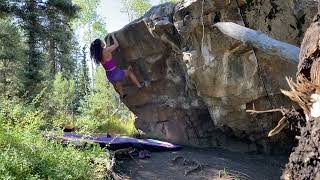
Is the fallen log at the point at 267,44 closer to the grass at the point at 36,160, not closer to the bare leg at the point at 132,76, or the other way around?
the grass at the point at 36,160

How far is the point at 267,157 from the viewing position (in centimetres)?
871

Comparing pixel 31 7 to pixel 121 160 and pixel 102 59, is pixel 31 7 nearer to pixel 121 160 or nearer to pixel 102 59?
pixel 102 59

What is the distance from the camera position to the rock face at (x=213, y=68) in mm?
8266

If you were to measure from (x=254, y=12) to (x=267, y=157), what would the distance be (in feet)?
10.9

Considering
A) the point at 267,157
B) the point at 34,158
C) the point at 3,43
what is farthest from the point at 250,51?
the point at 3,43

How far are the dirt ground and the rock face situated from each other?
0.79 m

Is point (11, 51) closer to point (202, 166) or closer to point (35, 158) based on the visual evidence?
point (202, 166)

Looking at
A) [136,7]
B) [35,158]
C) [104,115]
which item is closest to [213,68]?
[35,158]

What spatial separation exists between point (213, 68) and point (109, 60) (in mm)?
3330

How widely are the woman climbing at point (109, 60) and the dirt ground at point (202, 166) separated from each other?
2922 mm

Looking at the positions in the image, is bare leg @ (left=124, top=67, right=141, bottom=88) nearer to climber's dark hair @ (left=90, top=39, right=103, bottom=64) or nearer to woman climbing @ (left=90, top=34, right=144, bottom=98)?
woman climbing @ (left=90, top=34, right=144, bottom=98)

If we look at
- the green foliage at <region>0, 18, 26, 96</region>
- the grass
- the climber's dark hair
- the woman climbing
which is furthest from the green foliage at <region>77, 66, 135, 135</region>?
the green foliage at <region>0, 18, 26, 96</region>

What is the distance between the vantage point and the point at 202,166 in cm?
757

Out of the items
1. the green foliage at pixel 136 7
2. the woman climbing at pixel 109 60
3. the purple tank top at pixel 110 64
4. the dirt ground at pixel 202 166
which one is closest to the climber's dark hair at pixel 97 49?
the woman climbing at pixel 109 60
